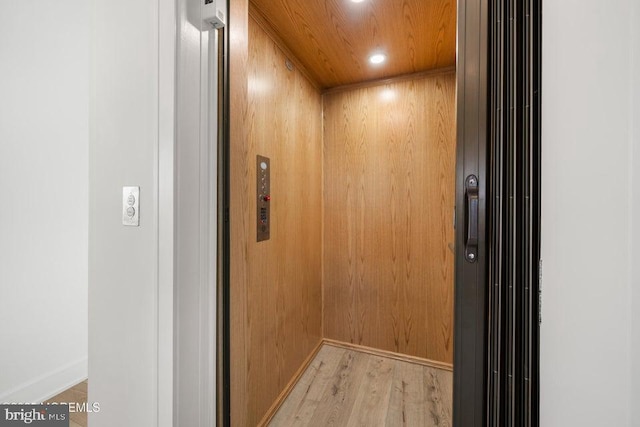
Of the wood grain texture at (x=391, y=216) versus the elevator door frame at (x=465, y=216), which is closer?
the elevator door frame at (x=465, y=216)

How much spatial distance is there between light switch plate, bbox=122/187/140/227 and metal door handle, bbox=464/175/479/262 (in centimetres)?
96

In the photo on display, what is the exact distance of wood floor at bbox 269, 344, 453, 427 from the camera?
1.56m

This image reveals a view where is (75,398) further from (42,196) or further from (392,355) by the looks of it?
(392,355)

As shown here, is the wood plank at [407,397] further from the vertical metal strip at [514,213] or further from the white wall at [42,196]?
the white wall at [42,196]

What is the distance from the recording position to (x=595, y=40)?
14.6 inches

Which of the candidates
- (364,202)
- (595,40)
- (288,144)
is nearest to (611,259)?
(595,40)

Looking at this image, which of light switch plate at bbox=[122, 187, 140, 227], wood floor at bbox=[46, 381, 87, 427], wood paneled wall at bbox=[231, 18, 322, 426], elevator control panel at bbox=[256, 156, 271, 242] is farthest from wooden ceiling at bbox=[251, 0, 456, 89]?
wood floor at bbox=[46, 381, 87, 427]

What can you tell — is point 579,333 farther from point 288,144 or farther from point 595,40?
point 288,144

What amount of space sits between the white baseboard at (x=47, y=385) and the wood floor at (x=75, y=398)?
0.03 metres

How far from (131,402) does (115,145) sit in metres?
0.84

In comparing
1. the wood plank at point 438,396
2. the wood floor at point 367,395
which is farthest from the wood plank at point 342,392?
the wood plank at point 438,396

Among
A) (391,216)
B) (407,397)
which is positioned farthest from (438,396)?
(391,216)

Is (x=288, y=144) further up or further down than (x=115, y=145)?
further up

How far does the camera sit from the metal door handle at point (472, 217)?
0.66m
